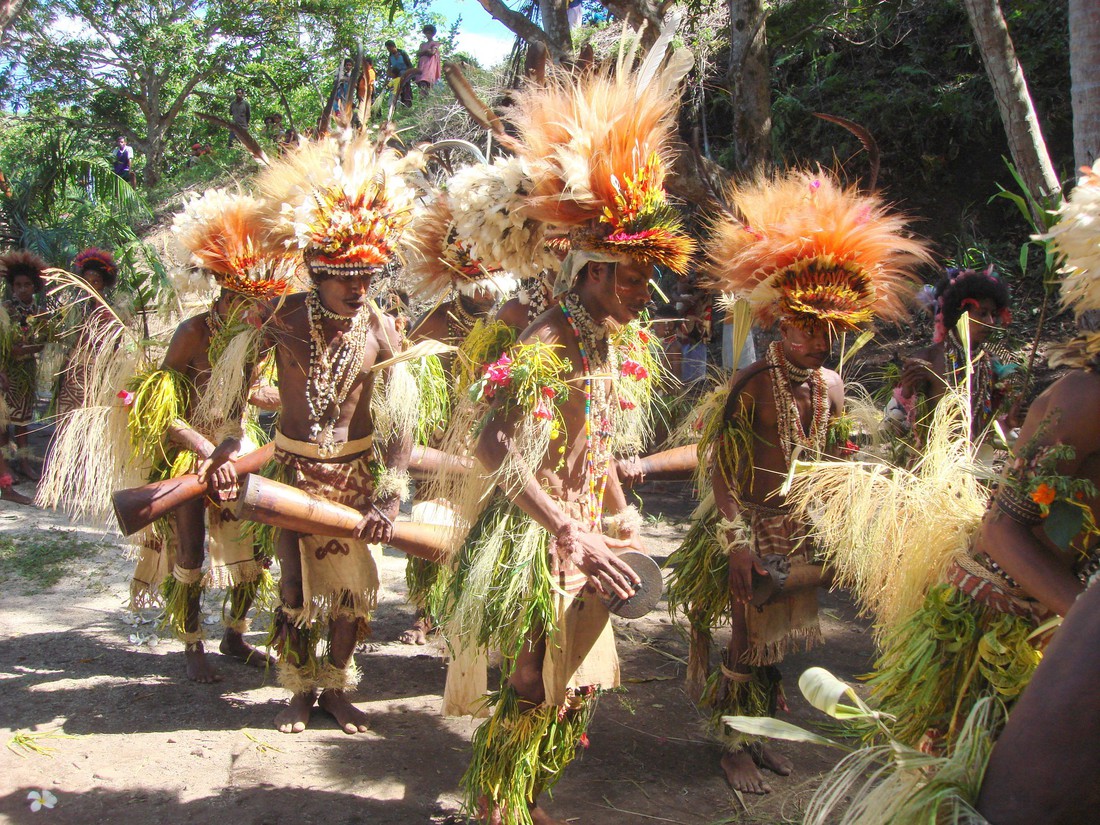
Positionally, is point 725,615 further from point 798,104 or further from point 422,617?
point 798,104

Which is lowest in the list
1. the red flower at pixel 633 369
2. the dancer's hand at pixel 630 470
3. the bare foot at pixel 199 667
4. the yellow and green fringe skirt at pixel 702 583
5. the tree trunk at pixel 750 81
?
the bare foot at pixel 199 667

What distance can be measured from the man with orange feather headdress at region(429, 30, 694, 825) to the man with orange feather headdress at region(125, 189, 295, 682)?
5.15 ft

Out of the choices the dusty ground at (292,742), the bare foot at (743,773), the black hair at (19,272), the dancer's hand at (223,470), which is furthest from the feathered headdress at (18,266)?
the bare foot at (743,773)

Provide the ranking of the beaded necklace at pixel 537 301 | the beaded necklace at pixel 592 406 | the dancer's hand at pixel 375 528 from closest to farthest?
the beaded necklace at pixel 592 406
the dancer's hand at pixel 375 528
the beaded necklace at pixel 537 301

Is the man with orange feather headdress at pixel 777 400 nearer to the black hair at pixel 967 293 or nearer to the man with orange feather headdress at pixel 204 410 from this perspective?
the black hair at pixel 967 293

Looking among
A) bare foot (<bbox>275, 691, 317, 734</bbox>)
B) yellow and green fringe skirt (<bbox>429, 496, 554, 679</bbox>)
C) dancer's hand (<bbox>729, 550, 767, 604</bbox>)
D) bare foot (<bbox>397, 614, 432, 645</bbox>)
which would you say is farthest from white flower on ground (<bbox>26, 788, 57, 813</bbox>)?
dancer's hand (<bbox>729, 550, 767, 604</bbox>)

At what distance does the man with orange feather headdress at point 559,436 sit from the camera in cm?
275

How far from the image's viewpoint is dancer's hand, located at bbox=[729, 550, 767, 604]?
3404 mm

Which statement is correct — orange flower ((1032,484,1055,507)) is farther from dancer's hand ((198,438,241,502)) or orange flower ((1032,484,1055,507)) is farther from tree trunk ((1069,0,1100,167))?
tree trunk ((1069,0,1100,167))

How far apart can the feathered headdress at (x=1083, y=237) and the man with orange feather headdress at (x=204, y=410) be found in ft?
10.1

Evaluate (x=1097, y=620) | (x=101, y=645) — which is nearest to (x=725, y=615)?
(x=1097, y=620)

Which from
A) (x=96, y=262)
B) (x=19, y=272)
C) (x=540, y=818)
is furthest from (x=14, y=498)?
(x=540, y=818)

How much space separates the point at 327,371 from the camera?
12.2 feet

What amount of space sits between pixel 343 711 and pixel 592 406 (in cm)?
190
